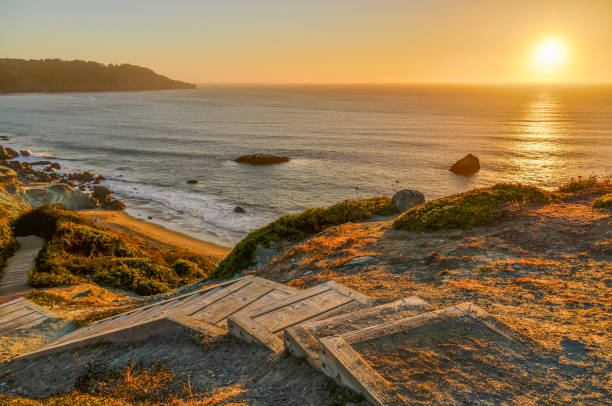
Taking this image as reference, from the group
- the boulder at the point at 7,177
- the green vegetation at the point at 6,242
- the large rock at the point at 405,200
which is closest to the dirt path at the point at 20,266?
the green vegetation at the point at 6,242

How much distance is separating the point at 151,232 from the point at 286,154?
119 ft

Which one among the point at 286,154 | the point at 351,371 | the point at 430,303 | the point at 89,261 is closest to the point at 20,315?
the point at 89,261

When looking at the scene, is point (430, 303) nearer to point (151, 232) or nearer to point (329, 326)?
point (329, 326)

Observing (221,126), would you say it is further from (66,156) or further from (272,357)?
(272,357)

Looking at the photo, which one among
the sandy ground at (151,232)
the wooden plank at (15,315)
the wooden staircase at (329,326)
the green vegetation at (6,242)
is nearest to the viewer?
the wooden staircase at (329,326)

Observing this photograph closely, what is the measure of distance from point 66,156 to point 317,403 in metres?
73.7

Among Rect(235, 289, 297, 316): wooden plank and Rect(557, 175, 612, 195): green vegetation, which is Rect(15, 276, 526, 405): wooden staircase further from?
Rect(557, 175, 612, 195): green vegetation

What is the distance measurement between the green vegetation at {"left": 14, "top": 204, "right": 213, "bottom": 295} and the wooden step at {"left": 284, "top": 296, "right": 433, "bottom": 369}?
39.7 feet

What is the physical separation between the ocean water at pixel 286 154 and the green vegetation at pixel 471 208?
72.7 ft

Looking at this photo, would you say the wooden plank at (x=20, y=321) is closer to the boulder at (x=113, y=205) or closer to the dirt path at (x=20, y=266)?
the dirt path at (x=20, y=266)

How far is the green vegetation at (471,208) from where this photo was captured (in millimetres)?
12203

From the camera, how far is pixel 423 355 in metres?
4.61

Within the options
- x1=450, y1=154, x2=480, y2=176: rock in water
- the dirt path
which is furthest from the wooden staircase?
x1=450, y1=154, x2=480, y2=176: rock in water

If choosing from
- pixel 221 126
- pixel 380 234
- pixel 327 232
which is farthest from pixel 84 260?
pixel 221 126
